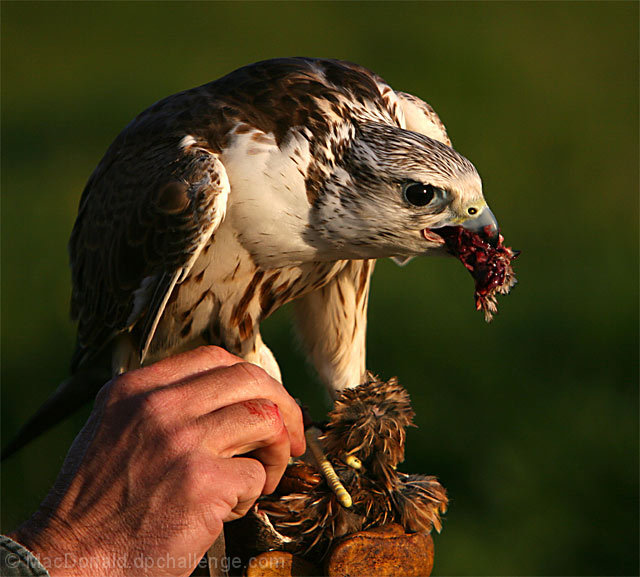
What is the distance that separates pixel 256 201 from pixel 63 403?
1120 mm

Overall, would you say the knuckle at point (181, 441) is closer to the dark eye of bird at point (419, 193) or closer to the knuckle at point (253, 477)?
the knuckle at point (253, 477)

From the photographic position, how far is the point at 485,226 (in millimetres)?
2172

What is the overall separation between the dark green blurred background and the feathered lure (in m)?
0.64

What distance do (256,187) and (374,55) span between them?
27.0 feet

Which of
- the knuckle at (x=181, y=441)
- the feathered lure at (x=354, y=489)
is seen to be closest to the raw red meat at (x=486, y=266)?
the feathered lure at (x=354, y=489)

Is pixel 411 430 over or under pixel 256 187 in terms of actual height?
under

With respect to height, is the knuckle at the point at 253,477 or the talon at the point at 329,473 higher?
the knuckle at the point at 253,477

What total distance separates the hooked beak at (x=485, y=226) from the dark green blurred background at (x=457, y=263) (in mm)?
1288

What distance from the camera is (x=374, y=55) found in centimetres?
1018

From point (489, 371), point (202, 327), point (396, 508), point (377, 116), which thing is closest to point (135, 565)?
point (396, 508)

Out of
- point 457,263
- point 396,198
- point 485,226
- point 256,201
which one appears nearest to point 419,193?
point 396,198

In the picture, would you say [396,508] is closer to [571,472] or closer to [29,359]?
[571,472]

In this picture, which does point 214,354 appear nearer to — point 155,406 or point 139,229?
point 155,406

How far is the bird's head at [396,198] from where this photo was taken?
2.18 m
